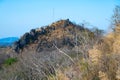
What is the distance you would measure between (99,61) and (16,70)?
15.0 meters

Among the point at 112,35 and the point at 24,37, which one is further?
the point at 24,37

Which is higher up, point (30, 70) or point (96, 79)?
point (96, 79)

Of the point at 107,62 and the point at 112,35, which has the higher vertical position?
→ the point at 112,35

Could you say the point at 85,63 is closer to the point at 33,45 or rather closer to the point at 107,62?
the point at 107,62

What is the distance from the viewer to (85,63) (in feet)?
39.7

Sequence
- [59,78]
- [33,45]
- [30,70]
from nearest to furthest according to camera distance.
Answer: [59,78] → [30,70] → [33,45]

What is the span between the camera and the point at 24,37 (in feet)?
158

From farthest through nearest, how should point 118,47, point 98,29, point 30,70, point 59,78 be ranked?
1. point 30,70
2. point 98,29
3. point 59,78
4. point 118,47

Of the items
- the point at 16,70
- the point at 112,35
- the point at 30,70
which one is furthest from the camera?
the point at 16,70

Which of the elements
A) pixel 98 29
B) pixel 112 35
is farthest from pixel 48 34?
pixel 112 35

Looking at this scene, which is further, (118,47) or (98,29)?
(98,29)

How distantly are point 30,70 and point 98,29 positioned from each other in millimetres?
9896

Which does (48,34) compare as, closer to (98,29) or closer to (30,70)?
(30,70)

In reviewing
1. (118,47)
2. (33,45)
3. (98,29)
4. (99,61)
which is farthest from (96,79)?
(33,45)
